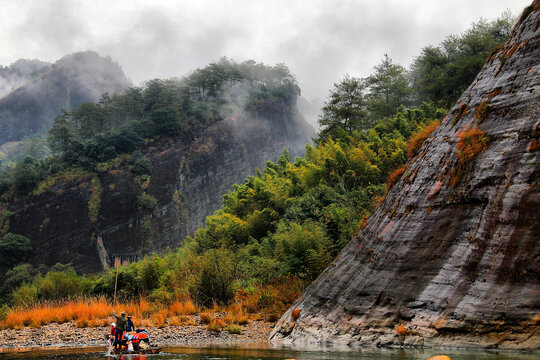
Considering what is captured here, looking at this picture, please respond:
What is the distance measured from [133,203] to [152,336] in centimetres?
5960

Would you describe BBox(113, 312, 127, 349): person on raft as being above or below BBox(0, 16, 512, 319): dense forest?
below

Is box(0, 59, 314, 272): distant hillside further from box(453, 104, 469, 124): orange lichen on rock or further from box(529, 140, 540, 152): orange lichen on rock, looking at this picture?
box(529, 140, 540, 152): orange lichen on rock

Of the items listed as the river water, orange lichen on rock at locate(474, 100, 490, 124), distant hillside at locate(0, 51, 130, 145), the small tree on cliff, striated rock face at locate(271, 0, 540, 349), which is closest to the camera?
the river water

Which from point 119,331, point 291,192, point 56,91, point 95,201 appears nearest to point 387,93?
point 291,192

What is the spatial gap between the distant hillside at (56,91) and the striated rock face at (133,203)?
9148cm

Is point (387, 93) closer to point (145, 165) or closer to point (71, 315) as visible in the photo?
point (71, 315)

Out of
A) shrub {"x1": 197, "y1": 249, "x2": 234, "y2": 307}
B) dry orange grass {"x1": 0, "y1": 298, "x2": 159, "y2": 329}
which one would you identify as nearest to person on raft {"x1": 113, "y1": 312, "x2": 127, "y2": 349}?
dry orange grass {"x1": 0, "y1": 298, "x2": 159, "y2": 329}

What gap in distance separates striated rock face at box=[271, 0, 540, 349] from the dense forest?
3.05 metres

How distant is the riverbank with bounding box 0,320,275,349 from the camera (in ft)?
50.7

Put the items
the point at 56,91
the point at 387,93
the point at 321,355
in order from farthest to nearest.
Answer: the point at 56,91, the point at 387,93, the point at 321,355

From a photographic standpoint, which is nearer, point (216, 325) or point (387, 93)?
point (216, 325)

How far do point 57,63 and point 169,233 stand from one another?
136922 millimetres

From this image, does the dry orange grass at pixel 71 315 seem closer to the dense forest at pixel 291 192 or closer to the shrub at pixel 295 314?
the dense forest at pixel 291 192

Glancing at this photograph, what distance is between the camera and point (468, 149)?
12688mm
